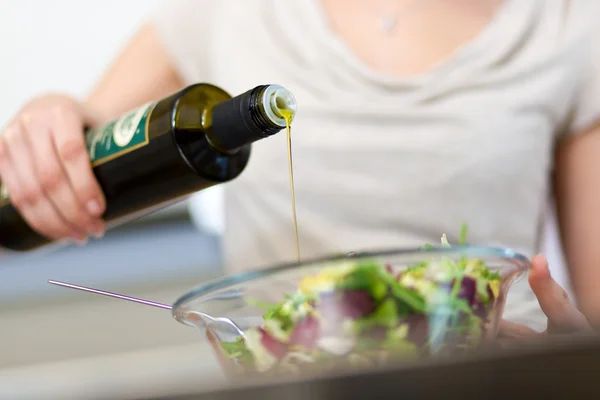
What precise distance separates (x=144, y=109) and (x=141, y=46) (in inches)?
16.0

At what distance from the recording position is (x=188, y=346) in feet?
4.48

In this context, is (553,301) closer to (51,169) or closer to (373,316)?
(373,316)

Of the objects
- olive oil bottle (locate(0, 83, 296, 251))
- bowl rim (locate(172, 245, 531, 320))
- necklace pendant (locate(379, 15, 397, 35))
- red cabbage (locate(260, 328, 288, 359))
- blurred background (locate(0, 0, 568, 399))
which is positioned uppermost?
necklace pendant (locate(379, 15, 397, 35))

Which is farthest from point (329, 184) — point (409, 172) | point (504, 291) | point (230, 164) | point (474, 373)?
point (474, 373)

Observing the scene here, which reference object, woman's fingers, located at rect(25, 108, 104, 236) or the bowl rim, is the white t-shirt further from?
the bowl rim

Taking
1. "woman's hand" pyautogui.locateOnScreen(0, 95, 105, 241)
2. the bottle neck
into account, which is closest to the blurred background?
"woman's hand" pyautogui.locateOnScreen(0, 95, 105, 241)

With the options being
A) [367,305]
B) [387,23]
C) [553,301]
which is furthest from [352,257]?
[387,23]

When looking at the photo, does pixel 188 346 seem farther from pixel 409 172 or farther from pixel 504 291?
pixel 504 291

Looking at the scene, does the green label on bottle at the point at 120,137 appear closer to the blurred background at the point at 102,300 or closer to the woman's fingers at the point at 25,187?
the woman's fingers at the point at 25,187

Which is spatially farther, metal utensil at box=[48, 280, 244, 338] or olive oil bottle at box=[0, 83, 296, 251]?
olive oil bottle at box=[0, 83, 296, 251]

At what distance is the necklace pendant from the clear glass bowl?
56cm

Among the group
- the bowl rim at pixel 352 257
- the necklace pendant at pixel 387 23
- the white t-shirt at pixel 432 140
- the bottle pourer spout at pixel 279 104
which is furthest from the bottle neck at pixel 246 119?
the necklace pendant at pixel 387 23

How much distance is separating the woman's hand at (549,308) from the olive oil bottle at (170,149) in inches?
8.8

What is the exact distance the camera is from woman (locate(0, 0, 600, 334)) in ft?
2.64
